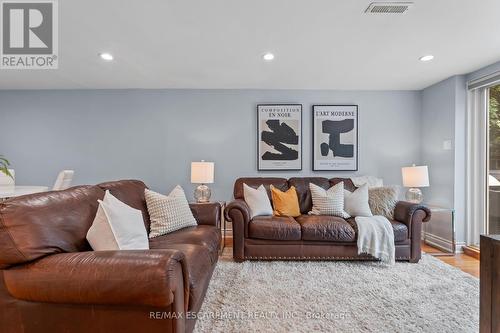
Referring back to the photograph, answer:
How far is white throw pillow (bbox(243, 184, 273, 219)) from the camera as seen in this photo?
3.26m

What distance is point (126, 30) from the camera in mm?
2344

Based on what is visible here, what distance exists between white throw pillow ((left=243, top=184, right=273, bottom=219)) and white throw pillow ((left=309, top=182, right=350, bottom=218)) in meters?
0.60

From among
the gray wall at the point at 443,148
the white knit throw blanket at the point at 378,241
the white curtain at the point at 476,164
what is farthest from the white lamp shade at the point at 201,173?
the white curtain at the point at 476,164

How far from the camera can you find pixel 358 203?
3.27 meters

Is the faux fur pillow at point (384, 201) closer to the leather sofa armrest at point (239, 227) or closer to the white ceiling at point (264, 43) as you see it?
the white ceiling at point (264, 43)

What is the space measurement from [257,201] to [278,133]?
1306 millimetres

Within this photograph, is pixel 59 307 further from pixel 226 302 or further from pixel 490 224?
pixel 490 224

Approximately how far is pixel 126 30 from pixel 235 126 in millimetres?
2093

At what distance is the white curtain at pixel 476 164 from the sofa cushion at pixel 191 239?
11.1 feet

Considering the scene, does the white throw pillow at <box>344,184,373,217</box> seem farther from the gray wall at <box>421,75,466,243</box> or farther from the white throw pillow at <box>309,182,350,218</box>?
the gray wall at <box>421,75,466,243</box>

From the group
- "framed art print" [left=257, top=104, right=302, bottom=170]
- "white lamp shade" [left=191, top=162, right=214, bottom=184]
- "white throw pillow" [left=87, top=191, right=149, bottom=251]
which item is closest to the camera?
"white throw pillow" [left=87, top=191, right=149, bottom=251]

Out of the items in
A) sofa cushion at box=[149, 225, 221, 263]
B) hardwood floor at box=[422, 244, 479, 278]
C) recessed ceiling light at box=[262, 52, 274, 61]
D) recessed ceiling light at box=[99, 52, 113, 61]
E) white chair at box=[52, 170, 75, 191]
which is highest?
recessed ceiling light at box=[262, 52, 274, 61]

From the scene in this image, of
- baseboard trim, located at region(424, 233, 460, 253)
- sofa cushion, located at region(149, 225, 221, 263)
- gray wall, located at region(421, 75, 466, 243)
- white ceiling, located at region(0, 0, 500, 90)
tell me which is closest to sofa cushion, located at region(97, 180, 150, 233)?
sofa cushion, located at region(149, 225, 221, 263)

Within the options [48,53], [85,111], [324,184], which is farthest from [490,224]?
[85,111]
